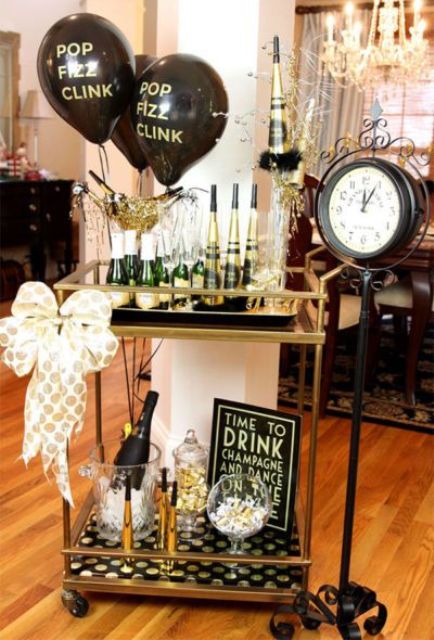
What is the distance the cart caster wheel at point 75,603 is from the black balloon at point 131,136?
115cm

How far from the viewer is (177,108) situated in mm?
1706

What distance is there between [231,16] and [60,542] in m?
1.65

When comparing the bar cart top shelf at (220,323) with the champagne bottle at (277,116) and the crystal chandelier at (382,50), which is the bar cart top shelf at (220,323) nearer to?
the champagne bottle at (277,116)

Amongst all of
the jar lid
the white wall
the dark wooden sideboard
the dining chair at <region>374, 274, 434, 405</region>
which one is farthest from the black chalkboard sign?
the white wall

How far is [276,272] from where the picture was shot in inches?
72.0

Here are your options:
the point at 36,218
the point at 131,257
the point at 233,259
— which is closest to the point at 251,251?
the point at 233,259

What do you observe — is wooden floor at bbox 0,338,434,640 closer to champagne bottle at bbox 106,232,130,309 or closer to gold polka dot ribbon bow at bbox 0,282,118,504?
gold polka dot ribbon bow at bbox 0,282,118,504

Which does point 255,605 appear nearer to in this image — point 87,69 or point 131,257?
point 131,257

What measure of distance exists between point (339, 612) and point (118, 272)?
39.0 inches

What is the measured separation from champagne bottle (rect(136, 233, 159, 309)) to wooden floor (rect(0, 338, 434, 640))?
31.1 inches

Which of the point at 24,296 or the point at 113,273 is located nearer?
the point at 24,296

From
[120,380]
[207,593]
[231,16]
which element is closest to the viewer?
[207,593]

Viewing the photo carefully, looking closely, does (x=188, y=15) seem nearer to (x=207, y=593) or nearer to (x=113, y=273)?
(x=113, y=273)

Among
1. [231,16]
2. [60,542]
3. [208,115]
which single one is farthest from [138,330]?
[231,16]
